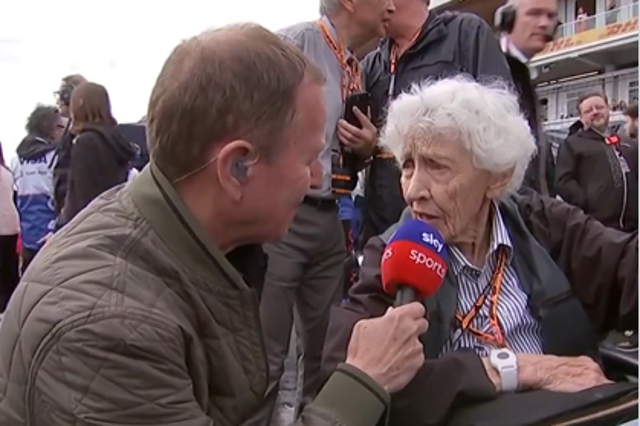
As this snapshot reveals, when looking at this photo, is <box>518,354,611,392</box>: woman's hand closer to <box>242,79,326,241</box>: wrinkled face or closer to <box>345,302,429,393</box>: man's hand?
<box>345,302,429,393</box>: man's hand

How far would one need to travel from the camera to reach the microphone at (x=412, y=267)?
61.7 inches

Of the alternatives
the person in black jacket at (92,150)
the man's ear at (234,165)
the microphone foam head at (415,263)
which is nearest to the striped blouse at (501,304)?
the microphone foam head at (415,263)

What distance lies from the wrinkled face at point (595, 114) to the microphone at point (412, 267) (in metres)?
4.72

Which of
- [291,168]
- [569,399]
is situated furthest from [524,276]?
[291,168]

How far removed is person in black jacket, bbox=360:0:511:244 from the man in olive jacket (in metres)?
1.67

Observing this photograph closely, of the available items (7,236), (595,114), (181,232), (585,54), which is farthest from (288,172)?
(585,54)

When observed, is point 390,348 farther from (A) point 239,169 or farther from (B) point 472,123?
(B) point 472,123

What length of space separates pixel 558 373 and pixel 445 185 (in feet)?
1.72

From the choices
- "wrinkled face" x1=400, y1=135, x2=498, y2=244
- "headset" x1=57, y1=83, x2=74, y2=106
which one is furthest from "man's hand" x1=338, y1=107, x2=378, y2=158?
"headset" x1=57, y1=83, x2=74, y2=106

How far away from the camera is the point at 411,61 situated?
10.3ft

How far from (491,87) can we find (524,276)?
1.82ft

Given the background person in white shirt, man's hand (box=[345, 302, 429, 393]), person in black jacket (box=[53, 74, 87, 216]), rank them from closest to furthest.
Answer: man's hand (box=[345, 302, 429, 393]) < person in black jacket (box=[53, 74, 87, 216]) < the background person in white shirt

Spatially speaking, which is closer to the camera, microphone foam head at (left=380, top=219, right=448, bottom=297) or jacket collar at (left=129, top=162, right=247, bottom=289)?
jacket collar at (left=129, top=162, right=247, bottom=289)

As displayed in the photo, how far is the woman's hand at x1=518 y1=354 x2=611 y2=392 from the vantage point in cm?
180
